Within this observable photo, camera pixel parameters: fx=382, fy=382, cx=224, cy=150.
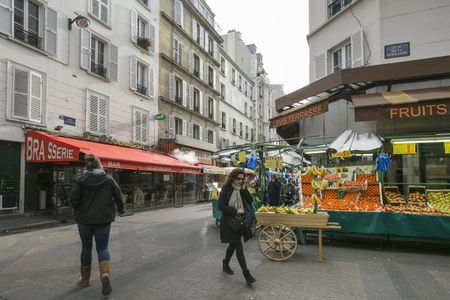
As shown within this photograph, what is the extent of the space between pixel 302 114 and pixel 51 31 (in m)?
9.93

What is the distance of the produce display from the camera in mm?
8271

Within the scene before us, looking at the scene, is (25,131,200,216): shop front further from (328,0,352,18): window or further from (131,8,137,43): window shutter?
(328,0,352,18): window

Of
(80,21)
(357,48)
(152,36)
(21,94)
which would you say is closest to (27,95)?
(21,94)

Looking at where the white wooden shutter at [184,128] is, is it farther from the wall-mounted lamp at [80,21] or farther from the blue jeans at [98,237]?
the blue jeans at [98,237]

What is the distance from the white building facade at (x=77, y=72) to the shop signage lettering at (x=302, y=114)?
8.17m

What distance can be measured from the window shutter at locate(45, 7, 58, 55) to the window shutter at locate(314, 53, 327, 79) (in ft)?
33.7

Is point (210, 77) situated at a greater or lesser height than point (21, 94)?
greater

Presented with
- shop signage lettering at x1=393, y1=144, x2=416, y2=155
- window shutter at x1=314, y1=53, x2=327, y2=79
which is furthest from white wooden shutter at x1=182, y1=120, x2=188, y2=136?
shop signage lettering at x1=393, y1=144, x2=416, y2=155

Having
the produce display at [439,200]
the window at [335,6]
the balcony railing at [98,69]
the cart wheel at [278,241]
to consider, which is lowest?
the cart wheel at [278,241]

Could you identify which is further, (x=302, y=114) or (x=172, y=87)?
(x=172, y=87)

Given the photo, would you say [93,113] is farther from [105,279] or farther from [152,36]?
[105,279]

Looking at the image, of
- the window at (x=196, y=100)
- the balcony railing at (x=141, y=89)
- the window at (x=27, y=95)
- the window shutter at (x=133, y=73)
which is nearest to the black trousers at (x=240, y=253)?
the window at (x=27, y=95)

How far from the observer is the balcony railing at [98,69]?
1710 cm

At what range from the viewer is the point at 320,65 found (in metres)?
15.3
